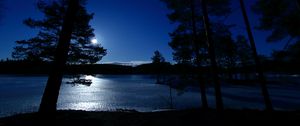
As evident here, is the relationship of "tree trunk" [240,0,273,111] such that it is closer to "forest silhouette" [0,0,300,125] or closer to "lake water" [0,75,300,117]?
"forest silhouette" [0,0,300,125]

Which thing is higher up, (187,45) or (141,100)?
(187,45)

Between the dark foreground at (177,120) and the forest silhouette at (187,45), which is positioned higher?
the forest silhouette at (187,45)

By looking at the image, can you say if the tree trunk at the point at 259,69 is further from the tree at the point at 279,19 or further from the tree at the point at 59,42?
the tree at the point at 59,42

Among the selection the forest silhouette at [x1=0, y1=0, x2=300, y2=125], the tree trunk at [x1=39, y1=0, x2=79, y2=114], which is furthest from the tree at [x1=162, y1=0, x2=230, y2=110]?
the tree trunk at [x1=39, y1=0, x2=79, y2=114]

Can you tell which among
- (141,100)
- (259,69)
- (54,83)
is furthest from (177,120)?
(141,100)

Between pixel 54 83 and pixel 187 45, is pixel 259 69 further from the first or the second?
pixel 54 83

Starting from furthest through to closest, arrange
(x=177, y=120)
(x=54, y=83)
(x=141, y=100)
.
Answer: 1. (x=141, y=100)
2. (x=177, y=120)
3. (x=54, y=83)

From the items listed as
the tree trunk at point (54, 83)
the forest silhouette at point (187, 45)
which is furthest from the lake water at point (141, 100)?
the tree trunk at point (54, 83)

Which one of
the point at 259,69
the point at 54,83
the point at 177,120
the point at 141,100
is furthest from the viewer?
the point at 141,100

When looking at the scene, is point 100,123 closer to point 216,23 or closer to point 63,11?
point 63,11

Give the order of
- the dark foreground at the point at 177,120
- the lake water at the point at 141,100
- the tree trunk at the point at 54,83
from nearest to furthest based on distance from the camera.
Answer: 1. the tree trunk at the point at 54,83
2. the dark foreground at the point at 177,120
3. the lake water at the point at 141,100

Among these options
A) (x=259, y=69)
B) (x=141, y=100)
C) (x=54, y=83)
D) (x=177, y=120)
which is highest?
(x=259, y=69)

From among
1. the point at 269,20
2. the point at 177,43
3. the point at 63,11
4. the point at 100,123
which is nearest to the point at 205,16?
the point at 269,20

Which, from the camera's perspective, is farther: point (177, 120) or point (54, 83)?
point (177, 120)
